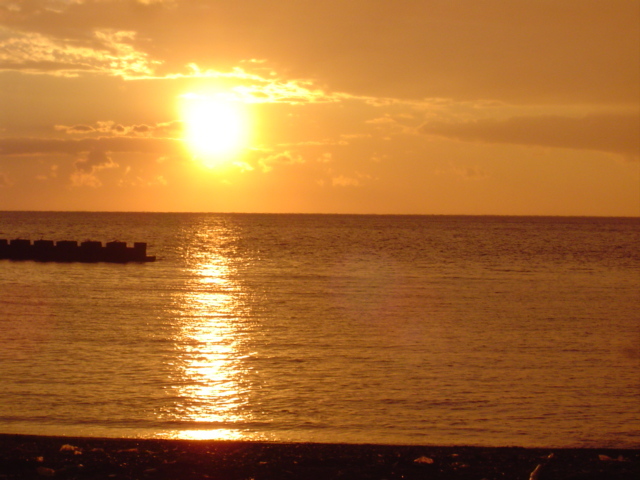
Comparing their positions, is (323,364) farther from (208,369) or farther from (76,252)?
(76,252)

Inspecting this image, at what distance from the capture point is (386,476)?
32.2ft

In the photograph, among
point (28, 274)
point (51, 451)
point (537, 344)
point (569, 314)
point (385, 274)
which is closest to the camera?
point (51, 451)

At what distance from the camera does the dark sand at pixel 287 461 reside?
9797mm

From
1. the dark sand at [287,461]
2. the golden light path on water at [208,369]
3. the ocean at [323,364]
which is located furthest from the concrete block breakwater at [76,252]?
the dark sand at [287,461]

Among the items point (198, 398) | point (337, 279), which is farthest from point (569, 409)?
point (337, 279)

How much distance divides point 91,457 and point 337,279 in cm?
3259

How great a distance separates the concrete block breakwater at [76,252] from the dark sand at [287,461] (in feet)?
139

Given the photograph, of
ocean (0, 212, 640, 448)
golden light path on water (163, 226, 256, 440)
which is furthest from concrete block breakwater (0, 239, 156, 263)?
golden light path on water (163, 226, 256, 440)

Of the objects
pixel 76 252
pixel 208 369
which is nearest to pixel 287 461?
pixel 208 369

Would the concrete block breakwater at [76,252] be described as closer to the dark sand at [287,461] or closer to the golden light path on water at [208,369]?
the golden light path on water at [208,369]

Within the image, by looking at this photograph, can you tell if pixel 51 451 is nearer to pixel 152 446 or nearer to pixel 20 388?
pixel 152 446

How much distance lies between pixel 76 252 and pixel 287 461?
151 ft

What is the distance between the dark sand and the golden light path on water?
4.66 feet

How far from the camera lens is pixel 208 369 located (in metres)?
17.0
